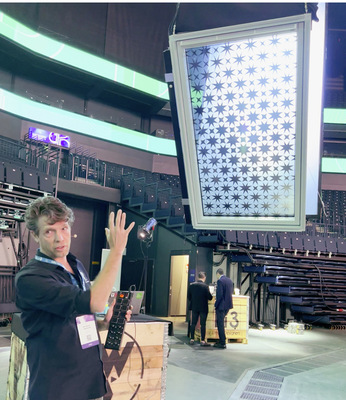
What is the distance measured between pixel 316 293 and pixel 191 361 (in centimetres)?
657

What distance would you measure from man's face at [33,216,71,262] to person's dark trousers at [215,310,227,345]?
6423mm

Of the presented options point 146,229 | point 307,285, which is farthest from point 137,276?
point 146,229

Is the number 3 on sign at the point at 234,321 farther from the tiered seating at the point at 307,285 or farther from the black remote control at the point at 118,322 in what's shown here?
the black remote control at the point at 118,322

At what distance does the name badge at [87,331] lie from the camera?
1435 millimetres

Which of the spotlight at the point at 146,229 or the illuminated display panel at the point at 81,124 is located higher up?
the illuminated display panel at the point at 81,124

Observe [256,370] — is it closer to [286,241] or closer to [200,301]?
[200,301]

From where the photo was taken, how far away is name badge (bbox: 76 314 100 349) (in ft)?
4.71

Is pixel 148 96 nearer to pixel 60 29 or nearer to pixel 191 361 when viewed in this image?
pixel 60 29

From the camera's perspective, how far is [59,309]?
4.23ft

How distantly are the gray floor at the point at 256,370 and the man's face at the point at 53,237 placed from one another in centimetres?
318

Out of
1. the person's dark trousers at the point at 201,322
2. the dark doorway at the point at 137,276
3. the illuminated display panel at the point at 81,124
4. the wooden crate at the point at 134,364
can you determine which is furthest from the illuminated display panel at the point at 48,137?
the wooden crate at the point at 134,364

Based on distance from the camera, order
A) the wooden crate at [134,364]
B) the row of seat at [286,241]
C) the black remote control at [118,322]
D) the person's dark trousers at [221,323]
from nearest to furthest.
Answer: the black remote control at [118,322], the wooden crate at [134,364], the person's dark trousers at [221,323], the row of seat at [286,241]

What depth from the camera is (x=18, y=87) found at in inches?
602

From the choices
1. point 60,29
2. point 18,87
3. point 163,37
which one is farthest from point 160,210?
point 163,37
